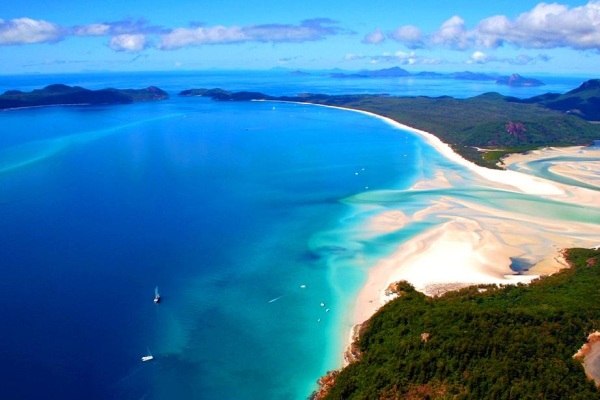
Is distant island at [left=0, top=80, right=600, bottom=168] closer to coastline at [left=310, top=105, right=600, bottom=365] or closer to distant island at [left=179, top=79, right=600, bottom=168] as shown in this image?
distant island at [left=179, top=79, right=600, bottom=168]

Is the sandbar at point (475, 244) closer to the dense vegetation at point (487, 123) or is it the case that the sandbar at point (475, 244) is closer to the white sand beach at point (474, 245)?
the white sand beach at point (474, 245)

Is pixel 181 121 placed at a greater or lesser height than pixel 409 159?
greater

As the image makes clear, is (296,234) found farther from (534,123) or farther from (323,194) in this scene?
(534,123)

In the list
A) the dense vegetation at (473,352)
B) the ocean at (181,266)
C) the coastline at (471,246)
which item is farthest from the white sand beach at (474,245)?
the dense vegetation at (473,352)

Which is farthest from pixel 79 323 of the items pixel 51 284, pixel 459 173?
pixel 459 173

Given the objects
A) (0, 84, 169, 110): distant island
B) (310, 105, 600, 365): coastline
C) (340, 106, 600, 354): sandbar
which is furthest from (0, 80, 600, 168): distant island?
(310, 105, 600, 365): coastline

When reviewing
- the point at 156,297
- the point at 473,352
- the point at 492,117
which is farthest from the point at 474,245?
the point at 492,117
